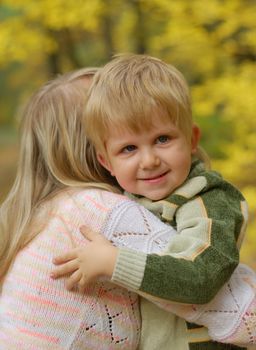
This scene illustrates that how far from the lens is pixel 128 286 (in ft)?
5.95

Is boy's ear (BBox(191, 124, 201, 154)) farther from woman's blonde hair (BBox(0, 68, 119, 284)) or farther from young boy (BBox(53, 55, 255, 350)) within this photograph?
woman's blonde hair (BBox(0, 68, 119, 284))

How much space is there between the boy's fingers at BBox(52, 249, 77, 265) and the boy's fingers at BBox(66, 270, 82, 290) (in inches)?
1.9

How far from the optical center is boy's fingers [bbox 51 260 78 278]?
1.89 m

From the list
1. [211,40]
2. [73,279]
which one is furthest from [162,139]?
[211,40]

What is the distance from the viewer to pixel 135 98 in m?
1.99

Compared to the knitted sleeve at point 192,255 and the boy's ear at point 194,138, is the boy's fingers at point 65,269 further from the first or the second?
the boy's ear at point 194,138

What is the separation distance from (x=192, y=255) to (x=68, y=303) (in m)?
0.45

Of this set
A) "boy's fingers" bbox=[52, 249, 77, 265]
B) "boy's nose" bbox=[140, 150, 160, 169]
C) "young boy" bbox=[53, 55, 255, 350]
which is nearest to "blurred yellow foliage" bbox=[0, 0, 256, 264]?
"young boy" bbox=[53, 55, 255, 350]

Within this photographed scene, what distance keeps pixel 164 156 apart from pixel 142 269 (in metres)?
0.42

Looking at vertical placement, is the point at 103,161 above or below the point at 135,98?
below

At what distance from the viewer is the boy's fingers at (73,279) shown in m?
1.89

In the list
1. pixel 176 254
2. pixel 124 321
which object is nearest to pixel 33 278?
pixel 124 321

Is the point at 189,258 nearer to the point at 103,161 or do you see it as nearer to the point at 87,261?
the point at 87,261

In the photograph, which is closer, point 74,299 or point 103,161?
point 74,299
